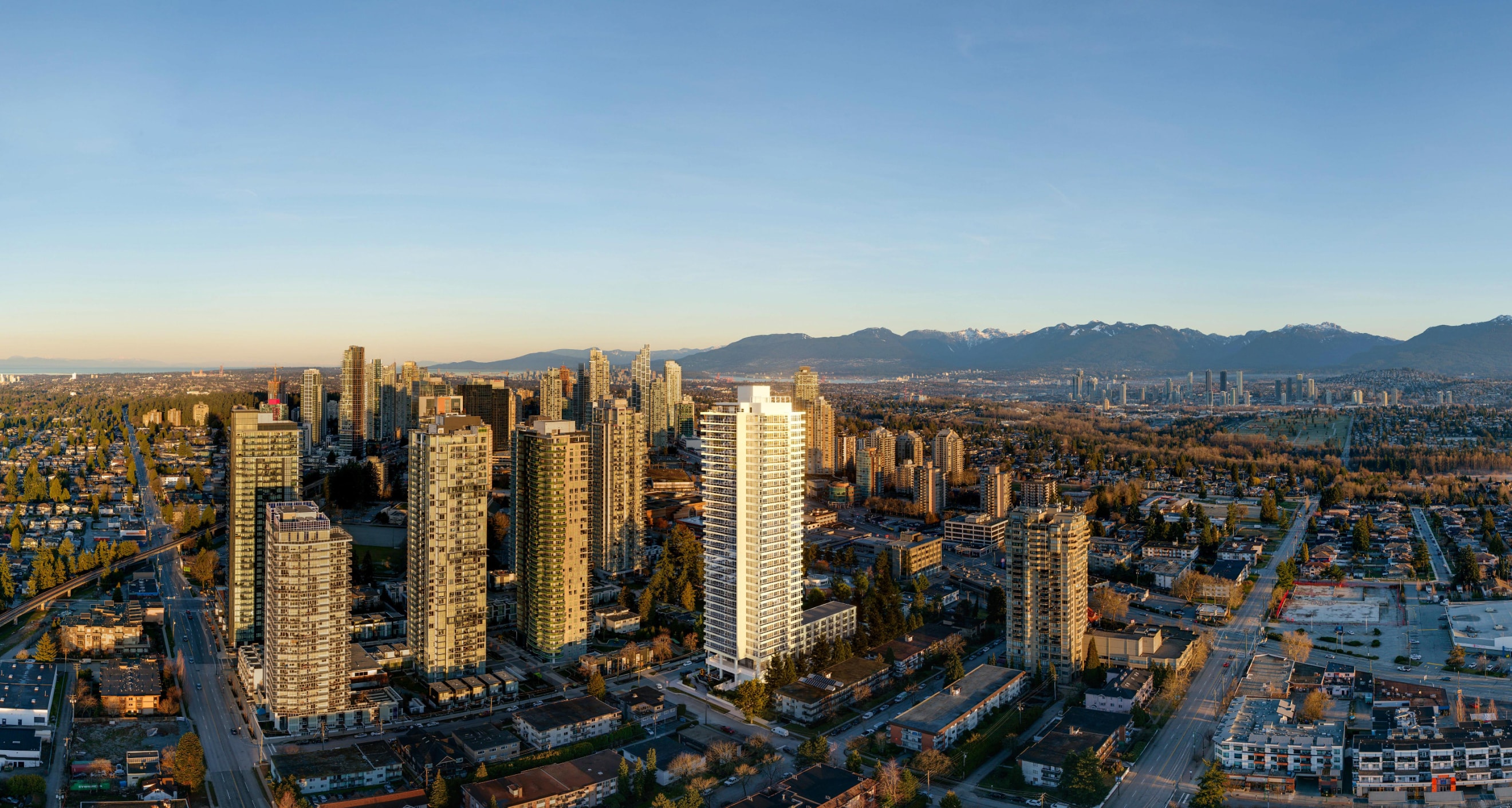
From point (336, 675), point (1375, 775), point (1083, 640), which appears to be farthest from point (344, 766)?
point (1375, 775)

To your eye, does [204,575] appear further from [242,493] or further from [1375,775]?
[1375,775]

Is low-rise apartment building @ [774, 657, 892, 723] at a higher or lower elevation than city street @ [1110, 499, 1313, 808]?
higher

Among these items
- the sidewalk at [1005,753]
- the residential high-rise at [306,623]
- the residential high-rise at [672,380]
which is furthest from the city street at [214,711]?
the residential high-rise at [672,380]

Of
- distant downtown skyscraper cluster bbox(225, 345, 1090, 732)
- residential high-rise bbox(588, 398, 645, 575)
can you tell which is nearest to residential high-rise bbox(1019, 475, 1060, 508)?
residential high-rise bbox(588, 398, 645, 575)

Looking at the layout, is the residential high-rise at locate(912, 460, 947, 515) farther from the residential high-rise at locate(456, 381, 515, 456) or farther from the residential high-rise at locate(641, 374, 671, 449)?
the residential high-rise at locate(456, 381, 515, 456)

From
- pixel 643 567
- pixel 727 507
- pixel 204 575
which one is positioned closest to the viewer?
pixel 727 507

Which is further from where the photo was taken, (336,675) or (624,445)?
(624,445)
